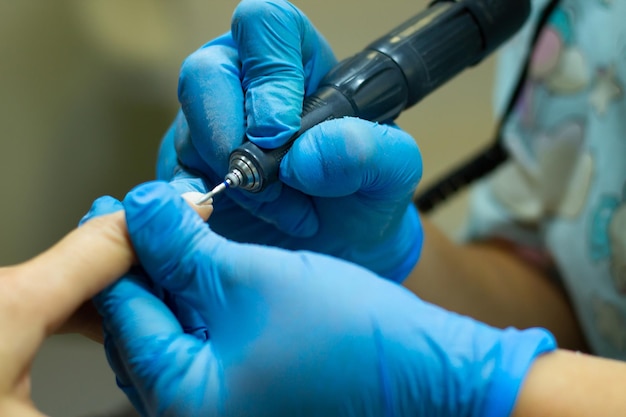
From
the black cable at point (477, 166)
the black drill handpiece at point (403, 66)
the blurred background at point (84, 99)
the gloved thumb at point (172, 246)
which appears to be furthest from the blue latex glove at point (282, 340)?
the black cable at point (477, 166)

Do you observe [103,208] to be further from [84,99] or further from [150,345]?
[84,99]

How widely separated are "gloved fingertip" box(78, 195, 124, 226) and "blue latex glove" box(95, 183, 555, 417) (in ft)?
0.15

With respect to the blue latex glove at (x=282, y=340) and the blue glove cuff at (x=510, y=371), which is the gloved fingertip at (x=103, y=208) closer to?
the blue latex glove at (x=282, y=340)

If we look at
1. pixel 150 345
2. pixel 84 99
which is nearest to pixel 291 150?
pixel 150 345

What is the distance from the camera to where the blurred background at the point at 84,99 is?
0.75 metres

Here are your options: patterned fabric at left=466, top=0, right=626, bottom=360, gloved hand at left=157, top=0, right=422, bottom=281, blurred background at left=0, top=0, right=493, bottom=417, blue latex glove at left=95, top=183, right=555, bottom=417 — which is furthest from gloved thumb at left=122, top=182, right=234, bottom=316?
patterned fabric at left=466, top=0, right=626, bottom=360

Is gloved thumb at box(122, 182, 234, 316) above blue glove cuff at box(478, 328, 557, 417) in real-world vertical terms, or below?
above

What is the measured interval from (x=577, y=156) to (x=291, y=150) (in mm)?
506

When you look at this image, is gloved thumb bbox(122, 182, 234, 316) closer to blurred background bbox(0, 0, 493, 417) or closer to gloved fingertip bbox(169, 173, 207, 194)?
gloved fingertip bbox(169, 173, 207, 194)

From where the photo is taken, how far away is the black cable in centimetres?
87

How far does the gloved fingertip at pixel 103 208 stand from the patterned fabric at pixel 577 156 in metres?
0.58

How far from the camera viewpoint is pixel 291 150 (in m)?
0.49

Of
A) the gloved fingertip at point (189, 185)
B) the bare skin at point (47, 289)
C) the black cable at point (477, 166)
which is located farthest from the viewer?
the black cable at point (477, 166)

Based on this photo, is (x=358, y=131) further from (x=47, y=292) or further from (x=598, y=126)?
(x=598, y=126)
